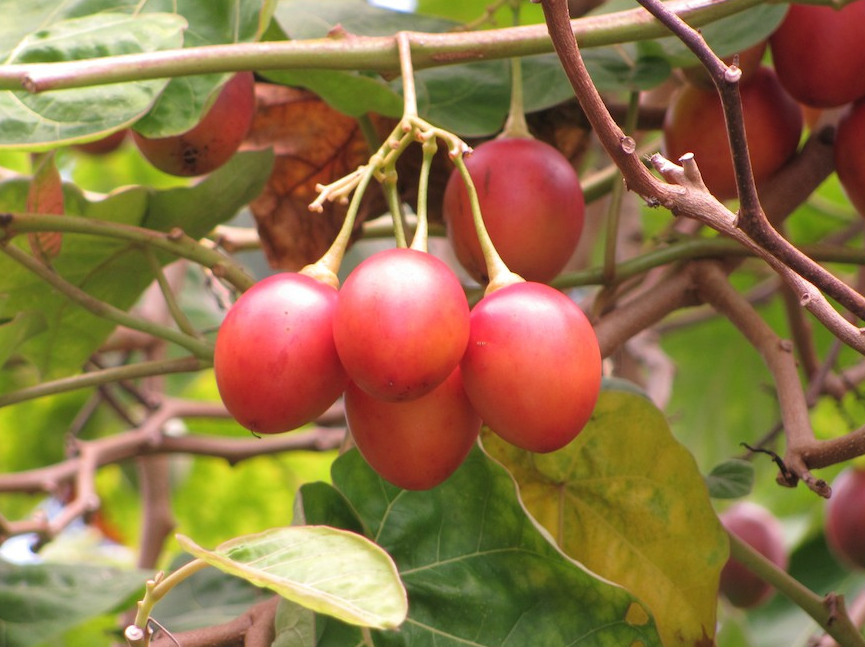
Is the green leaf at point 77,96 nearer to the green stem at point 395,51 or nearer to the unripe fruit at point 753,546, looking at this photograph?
the green stem at point 395,51

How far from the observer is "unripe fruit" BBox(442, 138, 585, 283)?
75cm

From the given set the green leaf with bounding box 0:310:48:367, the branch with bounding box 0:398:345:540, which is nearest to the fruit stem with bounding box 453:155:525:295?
the green leaf with bounding box 0:310:48:367

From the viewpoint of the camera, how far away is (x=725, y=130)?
894mm

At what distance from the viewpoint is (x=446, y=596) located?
2.47 feet

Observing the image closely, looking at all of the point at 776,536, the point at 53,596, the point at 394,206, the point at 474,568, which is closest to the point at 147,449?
the point at 53,596

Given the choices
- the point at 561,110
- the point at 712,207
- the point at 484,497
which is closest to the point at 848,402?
the point at 561,110

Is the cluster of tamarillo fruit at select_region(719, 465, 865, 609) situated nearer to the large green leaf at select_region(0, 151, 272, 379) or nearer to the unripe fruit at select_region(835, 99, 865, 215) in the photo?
the unripe fruit at select_region(835, 99, 865, 215)

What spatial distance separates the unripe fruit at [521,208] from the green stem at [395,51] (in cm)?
8

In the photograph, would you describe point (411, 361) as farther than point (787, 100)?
→ No

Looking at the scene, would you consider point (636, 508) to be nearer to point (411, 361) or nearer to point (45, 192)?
point (411, 361)

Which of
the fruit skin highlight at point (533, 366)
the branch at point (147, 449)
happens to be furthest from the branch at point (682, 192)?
the branch at point (147, 449)

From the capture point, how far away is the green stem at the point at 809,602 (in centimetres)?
84

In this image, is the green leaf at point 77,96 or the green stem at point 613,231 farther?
the green stem at point 613,231

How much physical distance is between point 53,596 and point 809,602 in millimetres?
677
